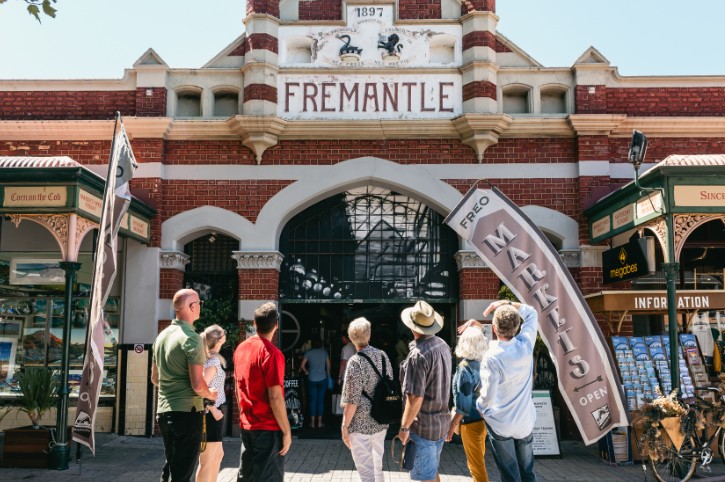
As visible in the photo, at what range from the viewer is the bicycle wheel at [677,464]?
26.8 ft

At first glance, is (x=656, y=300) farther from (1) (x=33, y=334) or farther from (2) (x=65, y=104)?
(1) (x=33, y=334)

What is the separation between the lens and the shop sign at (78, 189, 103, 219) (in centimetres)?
918

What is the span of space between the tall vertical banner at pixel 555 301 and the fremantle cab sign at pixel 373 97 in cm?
340

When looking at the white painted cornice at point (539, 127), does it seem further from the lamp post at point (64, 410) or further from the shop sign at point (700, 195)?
the lamp post at point (64, 410)

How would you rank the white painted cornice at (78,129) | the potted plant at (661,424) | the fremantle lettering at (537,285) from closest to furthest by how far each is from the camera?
the potted plant at (661,424) → the fremantle lettering at (537,285) → the white painted cornice at (78,129)

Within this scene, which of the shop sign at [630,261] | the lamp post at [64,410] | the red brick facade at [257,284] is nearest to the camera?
the lamp post at [64,410]

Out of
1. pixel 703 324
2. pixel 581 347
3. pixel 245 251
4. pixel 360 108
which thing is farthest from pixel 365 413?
pixel 703 324

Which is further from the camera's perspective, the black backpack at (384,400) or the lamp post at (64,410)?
the lamp post at (64,410)

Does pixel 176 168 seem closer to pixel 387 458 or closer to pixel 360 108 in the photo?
pixel 360 108

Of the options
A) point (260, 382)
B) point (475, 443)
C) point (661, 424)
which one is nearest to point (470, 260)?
point (661, 424)

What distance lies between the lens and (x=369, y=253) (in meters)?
12.4

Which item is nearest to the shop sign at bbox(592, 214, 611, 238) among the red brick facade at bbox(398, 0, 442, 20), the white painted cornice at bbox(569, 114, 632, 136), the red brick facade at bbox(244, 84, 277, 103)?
the white painted cornice at bbox(569, 114, 632, 136)

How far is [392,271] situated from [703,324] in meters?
5.47

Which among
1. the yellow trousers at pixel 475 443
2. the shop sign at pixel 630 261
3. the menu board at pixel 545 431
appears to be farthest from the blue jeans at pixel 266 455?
the shop sign at pixel 630 261
